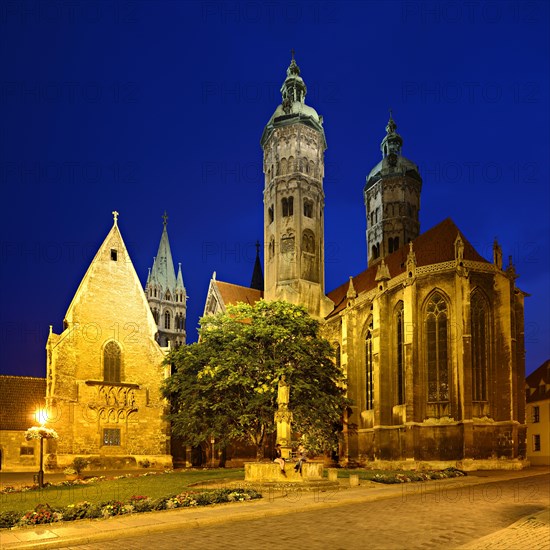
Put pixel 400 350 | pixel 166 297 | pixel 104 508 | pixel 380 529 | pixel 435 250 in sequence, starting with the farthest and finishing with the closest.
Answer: pixel 166 297, pixel 435 250, pixel 400 350, pixel 104 508, pixel 380 529

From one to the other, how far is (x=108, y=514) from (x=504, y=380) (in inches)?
1274

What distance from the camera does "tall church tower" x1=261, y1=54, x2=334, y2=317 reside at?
5984 centimetres

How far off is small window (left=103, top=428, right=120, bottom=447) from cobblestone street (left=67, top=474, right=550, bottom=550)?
85.9 ft

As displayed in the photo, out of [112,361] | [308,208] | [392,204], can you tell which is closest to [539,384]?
[392,204]

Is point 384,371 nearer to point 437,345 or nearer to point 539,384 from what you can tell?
point 437,345

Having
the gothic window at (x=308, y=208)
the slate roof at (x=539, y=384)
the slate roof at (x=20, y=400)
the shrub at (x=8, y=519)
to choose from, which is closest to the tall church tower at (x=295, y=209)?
the gothic window at (x=308, y=208)

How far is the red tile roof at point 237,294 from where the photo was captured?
217 ft

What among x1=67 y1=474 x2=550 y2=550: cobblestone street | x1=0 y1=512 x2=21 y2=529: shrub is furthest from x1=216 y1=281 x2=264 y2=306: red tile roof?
x1=0 y1=512 x2=21 y2=529: shrub

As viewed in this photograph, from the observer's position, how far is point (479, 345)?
138 feet

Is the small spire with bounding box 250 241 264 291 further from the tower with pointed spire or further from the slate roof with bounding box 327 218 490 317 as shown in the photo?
the slate roof with bounding box 327 218 490 317

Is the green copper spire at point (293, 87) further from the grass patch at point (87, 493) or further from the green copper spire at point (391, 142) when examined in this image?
the grass patch at point (87, 493)

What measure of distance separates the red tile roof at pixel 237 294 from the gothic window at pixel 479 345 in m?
28.8

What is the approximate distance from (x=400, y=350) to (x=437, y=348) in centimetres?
332

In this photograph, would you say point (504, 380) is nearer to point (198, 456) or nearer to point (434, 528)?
point (198, 456)
